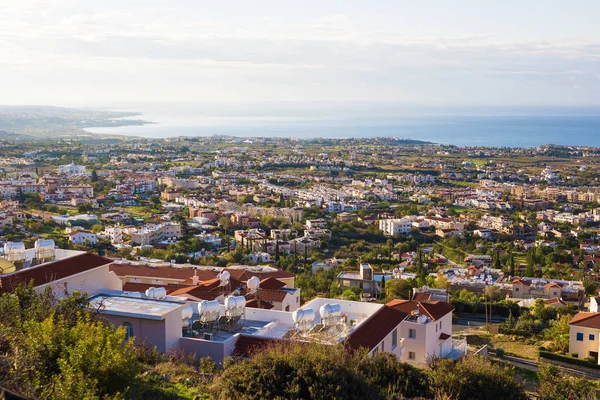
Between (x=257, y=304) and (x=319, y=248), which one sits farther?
(x=319, y=248)

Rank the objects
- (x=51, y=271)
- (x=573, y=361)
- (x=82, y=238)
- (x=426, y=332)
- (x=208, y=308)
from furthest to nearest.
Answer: (x=82, y=238) < (x=573, y=361) < (x=426, y=332) < (x=51, y=271) < (x=208, y=308)

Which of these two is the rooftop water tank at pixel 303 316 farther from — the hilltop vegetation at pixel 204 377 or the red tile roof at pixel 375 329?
the hilltop vegetation at pixel 204 377

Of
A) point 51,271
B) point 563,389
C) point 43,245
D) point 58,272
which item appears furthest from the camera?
point 43,245

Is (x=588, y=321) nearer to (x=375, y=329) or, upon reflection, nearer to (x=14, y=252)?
(x=375, y=329)

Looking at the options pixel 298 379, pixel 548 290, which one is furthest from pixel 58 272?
pixel 548 290

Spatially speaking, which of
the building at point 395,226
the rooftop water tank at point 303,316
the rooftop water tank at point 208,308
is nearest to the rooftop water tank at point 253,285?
the rooftop water tank at point 208,308

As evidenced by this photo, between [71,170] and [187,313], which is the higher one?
[187,313]

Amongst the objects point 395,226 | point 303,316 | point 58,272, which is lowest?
point 395,226

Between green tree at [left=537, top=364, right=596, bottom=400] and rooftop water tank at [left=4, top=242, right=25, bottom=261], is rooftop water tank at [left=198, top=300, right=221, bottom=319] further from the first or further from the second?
green tree at [left=537, top=364, right=596, bottom=400]
